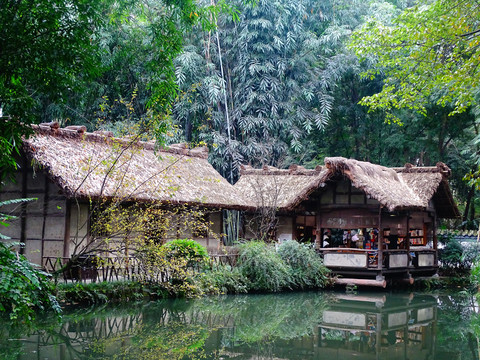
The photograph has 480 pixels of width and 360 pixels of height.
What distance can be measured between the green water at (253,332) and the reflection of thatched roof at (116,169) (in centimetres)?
285

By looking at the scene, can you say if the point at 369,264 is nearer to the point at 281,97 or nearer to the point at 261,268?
the point at 261,268

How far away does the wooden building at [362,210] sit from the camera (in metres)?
18.2

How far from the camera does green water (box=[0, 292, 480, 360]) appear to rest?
8.70 meters

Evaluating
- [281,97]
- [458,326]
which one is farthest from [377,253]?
[281,97]

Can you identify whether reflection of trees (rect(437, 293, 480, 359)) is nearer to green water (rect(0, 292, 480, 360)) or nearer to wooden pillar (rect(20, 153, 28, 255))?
green water (rect(0, 292, 480, 360))

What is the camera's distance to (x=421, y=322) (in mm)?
12547

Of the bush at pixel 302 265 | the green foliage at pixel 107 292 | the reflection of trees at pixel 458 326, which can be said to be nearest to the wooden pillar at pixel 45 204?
the green foliage at pixel 107 292

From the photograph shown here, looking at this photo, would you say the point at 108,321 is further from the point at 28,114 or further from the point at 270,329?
the point at 28,114

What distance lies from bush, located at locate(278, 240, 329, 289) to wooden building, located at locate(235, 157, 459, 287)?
0.95m

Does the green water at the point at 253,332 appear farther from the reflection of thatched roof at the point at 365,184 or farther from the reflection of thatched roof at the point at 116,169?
the reflection of thatched roof at the point at 365,184

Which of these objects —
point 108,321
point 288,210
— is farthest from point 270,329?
point 288,210

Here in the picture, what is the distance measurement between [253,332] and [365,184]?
27.6ft

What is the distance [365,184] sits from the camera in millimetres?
17734

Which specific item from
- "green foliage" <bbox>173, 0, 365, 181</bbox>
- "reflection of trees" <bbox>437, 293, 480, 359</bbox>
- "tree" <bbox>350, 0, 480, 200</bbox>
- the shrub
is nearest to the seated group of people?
"reflection of trees" <bbox>437, 293, 480, 359</bbox>
